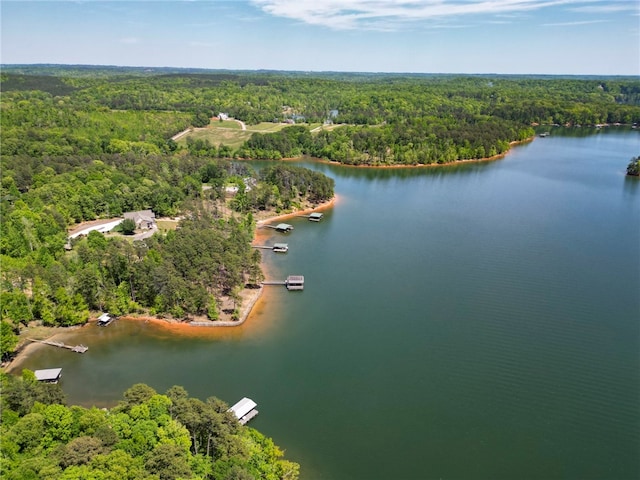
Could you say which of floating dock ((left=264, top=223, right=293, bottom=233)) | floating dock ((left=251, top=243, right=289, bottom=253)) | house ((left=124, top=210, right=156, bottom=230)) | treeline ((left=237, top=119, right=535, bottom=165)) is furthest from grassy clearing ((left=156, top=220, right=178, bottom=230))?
treeline ((left=237, top=119, right=535, bottom=165))

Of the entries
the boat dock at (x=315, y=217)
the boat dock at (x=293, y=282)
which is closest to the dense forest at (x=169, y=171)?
the boat dock at (x=293, y=282)

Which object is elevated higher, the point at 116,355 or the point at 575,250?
the point at 575,250

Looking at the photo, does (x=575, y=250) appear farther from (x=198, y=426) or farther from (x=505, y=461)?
(x=198, y=426)

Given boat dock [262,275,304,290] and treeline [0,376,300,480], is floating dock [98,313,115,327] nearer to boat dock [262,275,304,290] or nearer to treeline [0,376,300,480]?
treeline [0,376,300,480]

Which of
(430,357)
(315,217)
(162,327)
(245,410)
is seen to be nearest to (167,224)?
(315,217)

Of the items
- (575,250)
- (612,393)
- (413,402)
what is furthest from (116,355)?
(575,250)

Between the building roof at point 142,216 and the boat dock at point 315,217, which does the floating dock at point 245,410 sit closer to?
the building roof at point 142,216
